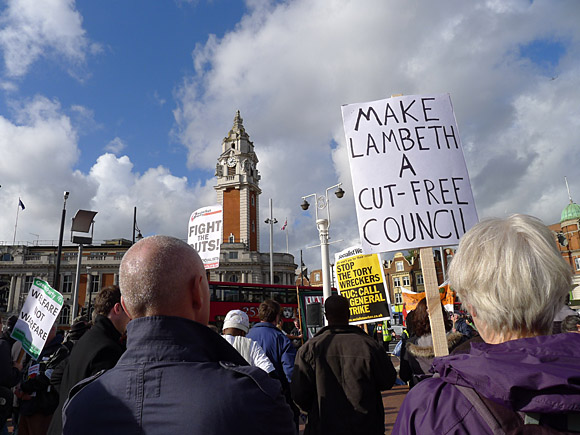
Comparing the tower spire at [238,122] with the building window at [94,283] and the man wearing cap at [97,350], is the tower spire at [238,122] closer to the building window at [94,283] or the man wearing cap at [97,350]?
the building window at [94,283]

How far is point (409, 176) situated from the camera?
3.60m

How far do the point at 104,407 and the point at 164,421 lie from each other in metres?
0.26

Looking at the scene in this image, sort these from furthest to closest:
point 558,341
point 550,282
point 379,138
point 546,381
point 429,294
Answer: point 379,138 < point 429,294 < point 550,282 < point 558,341 < point 546,381

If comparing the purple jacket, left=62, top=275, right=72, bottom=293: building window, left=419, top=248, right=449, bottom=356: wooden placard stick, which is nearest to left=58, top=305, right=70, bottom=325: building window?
left=62, top=275, right=72, bottom=293: building window

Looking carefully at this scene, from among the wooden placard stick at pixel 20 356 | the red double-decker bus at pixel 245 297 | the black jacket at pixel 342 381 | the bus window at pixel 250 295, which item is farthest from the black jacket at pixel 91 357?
the bus window at pixel 250 295

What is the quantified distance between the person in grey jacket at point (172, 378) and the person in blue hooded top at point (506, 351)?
0.49 m

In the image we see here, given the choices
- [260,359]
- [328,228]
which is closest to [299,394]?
[260,359]

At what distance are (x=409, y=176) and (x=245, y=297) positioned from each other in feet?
77.2

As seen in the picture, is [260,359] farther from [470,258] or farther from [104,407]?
[470,258]

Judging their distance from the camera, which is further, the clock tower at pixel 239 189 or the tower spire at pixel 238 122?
the tower spire at pixel 238 122

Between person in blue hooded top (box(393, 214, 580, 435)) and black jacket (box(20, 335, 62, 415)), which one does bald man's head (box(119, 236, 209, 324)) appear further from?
black jacket (box(20, 335, 62, 415))

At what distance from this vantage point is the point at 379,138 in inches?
A: 149

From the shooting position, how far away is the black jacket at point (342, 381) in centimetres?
327

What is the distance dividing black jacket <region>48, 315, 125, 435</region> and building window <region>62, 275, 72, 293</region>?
5664 cm
